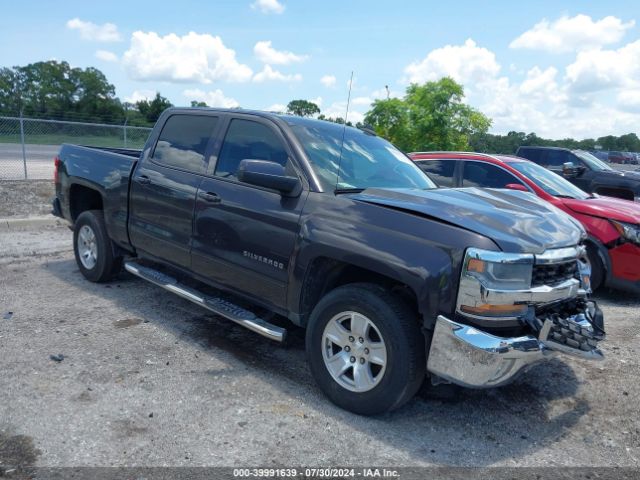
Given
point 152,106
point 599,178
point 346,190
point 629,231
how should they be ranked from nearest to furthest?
point 346,190
point 629,231
point 599,178
point 152,106

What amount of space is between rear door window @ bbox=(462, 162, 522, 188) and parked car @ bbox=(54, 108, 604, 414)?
9.46ft

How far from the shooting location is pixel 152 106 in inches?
1748

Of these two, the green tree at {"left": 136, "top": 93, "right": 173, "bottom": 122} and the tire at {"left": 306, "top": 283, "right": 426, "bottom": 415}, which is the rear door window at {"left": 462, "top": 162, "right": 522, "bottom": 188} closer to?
the tire at {"left": 306, "top": 283, "right": 426, "bottom": 415}

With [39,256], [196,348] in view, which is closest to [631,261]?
[196,348]

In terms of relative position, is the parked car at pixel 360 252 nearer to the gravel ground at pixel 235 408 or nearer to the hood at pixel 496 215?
the hood at pixel 496 215

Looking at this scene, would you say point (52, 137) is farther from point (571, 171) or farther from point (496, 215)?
point (496, 215)

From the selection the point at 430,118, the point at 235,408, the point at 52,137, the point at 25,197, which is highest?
the point at 430,118

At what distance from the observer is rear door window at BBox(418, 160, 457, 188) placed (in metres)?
7.93

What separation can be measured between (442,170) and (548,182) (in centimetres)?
145

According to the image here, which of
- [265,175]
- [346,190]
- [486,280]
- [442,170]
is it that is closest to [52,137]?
[442,170]

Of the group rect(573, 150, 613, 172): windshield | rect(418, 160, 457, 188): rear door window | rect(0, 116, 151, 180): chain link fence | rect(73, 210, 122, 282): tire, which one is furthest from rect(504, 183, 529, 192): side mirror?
rect(0, 116, 151, 180): chain link fence

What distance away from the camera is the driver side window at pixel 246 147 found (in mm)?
4323

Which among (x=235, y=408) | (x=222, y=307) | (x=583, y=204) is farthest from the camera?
(x=583, y=204)

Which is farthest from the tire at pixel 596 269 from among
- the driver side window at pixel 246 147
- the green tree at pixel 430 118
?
the green tree at pixel 430 118
